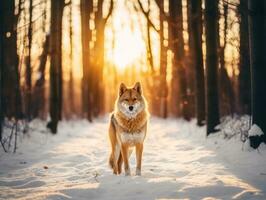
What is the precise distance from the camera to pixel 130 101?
7816mm

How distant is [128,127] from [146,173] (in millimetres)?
1097

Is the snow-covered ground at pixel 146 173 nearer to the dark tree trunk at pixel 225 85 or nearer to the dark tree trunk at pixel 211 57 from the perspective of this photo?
the dark tree trunk at pixel 211 57

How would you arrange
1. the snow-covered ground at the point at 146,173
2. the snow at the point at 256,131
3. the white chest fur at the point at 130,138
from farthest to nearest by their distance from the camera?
1. the snow at the point at 256,131
2. the white chest fur at the point at 130,138
3. the snow-covered ground at the point at 146,173

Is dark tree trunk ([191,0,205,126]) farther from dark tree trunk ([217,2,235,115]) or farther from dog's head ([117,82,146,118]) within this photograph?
dog's head ([117,82,146,118])

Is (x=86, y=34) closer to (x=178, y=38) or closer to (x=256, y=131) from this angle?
(x=178, y=38)

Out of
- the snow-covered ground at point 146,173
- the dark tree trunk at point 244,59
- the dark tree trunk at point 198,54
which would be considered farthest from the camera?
the dark tree trunk at point 198,54

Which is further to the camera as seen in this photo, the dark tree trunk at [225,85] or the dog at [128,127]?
the dark tree trunk at [225,85]

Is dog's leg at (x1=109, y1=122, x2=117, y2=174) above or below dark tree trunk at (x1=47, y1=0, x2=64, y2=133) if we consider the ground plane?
below

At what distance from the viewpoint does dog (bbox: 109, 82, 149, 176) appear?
25.3 ft

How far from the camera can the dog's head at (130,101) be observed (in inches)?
309

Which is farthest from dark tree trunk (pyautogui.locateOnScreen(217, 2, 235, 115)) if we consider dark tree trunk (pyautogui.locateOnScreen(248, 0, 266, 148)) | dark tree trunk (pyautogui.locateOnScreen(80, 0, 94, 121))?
dark tree trunk (pyautogui.locateOnScreen(248, 0, 266, 148))

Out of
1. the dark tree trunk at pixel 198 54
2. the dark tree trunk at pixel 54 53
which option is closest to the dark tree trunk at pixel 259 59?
the dark tree trunk at pixel 198 54

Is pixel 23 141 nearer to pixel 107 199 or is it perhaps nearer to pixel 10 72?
pixel 10 72

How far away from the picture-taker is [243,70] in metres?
17.8
